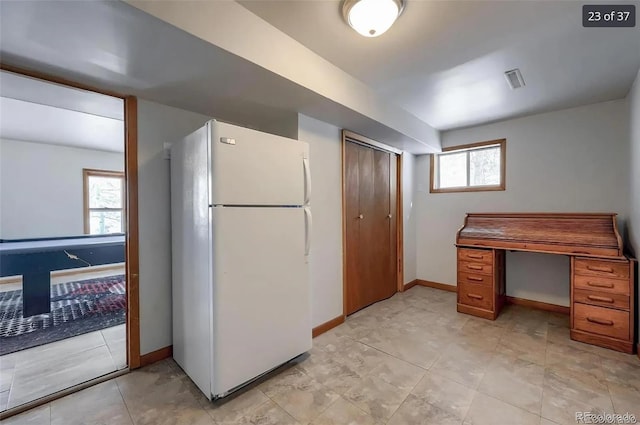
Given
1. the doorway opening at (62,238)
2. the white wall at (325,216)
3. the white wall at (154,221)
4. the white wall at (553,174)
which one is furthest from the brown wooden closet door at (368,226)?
the doorway opening at (62,238)

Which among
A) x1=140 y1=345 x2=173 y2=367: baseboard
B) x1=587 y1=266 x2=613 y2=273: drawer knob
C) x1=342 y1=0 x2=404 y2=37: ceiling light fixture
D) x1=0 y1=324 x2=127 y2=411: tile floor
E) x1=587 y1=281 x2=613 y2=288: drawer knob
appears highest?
x1=342 y1=0 x2=404 y2=37: ceiling light fixture

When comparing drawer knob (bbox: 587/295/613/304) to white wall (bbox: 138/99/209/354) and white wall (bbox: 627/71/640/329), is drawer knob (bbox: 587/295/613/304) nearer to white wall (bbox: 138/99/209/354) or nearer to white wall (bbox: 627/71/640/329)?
white wall (bbox: 627/71/640/329)

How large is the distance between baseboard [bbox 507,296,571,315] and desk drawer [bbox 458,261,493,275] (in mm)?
905

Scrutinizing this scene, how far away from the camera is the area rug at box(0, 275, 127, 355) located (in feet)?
8.25

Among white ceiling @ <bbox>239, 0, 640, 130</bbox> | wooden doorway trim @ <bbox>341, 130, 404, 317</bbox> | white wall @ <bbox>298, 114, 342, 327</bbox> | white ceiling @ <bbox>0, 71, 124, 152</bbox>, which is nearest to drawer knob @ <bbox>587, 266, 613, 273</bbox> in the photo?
white ceiling @ <bbox>239, 0, 640, 130</bbox>

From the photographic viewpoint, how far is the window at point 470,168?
3521mm

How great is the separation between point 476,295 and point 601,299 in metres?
0.99

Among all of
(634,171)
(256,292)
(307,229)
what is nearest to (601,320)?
(634,171)

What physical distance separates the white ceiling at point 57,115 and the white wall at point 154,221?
30cm

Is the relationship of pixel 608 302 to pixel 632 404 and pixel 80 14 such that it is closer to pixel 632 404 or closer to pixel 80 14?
pixel 632 404

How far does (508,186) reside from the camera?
11.2ft

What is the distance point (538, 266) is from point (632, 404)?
1.84 m

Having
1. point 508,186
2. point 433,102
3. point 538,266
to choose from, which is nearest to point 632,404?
point 538,266

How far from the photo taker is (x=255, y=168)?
1776 mm
